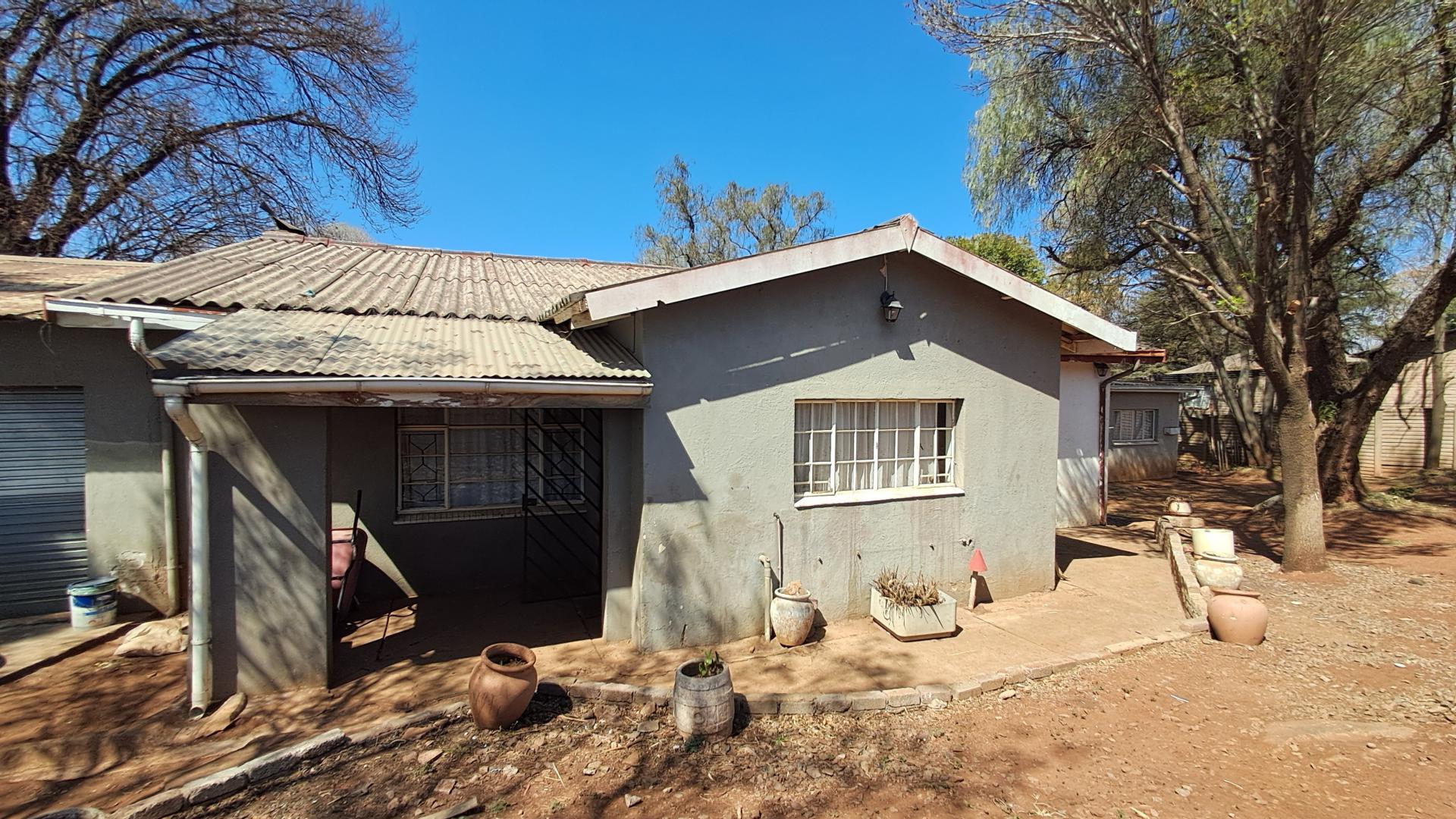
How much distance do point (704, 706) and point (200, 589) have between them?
3.99 metres

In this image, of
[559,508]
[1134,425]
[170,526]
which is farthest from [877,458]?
[1134,425]

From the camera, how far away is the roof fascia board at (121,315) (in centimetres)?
512

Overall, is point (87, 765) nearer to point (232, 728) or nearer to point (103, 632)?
point (232, 728)

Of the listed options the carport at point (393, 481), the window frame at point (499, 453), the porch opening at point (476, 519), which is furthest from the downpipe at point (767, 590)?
the window frame at point (499, 453)

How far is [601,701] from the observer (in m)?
4.90

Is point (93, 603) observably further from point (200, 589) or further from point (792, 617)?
point (792, 617)

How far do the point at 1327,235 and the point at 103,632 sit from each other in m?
17.5

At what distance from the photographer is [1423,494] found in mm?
14617

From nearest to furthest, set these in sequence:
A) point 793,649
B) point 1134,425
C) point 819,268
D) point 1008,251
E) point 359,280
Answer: point 793,649 < point 819,268 < point 359,280 < point 1134,425 < point 1008,251

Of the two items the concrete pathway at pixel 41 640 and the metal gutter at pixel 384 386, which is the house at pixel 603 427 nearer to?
the metal gutter at pixel 384 386

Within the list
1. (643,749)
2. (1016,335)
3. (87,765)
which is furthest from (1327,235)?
(87,765)

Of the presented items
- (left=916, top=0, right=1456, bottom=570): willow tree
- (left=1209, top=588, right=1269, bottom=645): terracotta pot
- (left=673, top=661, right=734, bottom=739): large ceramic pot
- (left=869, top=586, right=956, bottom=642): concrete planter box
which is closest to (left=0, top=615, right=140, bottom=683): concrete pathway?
(left=673, top=661, right=734, bottom=739): large ceramic pot

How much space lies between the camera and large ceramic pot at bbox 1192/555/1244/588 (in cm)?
759

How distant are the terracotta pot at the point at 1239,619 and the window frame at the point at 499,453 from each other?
7351 mm
